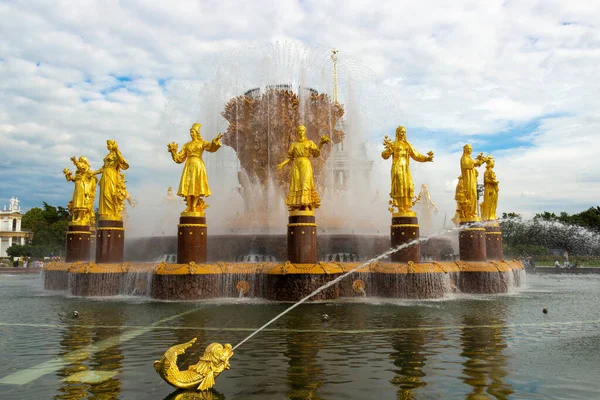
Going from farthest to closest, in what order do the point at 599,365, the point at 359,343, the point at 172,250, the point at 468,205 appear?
the point at 172,250, the point at 468,205, the point at 359,343, the point at 599,365

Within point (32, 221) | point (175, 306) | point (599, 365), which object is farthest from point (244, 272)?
point (32, 221)

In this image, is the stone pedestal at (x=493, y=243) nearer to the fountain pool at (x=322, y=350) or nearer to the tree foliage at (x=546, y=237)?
the fountain pool at (x=322, y=350)

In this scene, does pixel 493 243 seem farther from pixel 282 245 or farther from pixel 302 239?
pixel 302 239

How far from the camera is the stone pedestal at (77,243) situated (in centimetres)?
2188

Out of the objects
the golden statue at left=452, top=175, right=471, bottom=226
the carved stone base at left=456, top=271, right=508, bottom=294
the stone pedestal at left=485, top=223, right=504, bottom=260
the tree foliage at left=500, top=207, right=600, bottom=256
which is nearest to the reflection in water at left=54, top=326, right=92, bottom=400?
the carved stone base at left=456, top=271, right=508, bottom=294

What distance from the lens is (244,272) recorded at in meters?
16.6

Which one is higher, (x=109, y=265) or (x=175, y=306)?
(x=109, y=265)

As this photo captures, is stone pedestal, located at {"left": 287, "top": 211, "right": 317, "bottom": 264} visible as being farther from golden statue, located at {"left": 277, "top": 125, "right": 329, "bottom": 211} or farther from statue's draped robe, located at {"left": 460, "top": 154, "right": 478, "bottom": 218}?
statue's draped robe, located at {"left": 460, "top": 154, "right": 478, "bottom": 218}

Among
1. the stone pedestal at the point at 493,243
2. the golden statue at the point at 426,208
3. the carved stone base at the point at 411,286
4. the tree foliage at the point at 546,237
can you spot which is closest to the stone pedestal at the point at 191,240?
the carved stone base at the point at 411,286

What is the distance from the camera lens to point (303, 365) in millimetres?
7164

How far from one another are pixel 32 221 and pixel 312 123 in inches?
2921

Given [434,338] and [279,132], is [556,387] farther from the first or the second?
[279,132]

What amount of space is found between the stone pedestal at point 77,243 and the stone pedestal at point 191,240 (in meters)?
7.20

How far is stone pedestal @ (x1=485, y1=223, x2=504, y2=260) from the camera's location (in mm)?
21562
